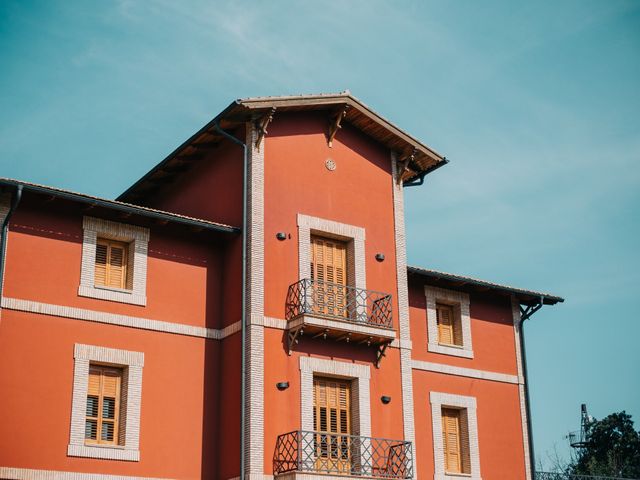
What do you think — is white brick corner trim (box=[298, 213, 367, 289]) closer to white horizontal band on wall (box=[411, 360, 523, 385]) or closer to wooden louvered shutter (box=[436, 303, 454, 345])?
white horizontal band on wall (box=[411, 360, 523, 385])

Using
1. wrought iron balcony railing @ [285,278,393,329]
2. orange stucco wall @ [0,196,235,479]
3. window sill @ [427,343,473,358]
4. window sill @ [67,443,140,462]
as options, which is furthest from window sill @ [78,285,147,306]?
window sill @ [427,343,473,358]

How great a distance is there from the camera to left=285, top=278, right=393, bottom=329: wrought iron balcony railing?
21562mm

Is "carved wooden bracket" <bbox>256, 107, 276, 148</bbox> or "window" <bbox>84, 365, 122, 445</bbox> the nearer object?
"window" <bbox>84, 365, 122, 445</bbox>

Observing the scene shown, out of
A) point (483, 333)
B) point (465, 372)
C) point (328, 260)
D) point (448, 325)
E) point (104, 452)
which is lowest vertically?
point (104, 452)

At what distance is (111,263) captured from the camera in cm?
2111

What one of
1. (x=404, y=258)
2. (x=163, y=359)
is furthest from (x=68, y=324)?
(x=404, y=258)

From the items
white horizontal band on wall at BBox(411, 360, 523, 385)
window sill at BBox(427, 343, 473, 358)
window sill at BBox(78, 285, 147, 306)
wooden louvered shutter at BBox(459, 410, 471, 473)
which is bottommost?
wooden louvered shutter at BBox(459, 410, 471, 473)

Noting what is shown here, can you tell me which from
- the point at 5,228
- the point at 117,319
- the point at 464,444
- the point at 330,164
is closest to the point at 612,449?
the point at 464,444

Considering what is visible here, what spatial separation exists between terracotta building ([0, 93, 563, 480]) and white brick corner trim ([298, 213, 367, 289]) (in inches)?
1.8

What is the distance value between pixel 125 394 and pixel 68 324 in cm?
191

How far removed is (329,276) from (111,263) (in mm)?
5222

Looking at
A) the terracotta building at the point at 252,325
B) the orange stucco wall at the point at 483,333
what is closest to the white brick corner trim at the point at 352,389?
the terracotta building at the point at 252,325

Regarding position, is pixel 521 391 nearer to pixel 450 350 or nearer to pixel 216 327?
pixel 450 350

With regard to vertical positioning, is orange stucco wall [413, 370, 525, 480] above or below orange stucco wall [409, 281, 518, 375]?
below
